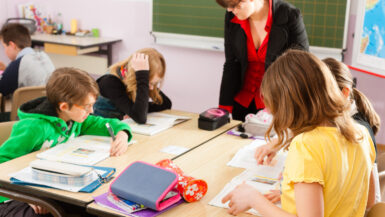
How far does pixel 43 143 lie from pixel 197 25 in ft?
8.18

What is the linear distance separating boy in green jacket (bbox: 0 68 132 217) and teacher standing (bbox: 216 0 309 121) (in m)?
0.81

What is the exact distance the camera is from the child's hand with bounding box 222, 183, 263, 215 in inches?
55.2

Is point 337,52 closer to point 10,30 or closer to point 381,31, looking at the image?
point 381,31

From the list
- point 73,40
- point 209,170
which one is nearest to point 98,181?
point 209,170

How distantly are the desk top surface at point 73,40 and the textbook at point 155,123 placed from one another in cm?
198

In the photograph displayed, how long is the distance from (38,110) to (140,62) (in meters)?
0.70

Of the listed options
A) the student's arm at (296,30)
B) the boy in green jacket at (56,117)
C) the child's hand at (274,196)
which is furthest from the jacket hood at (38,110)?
the student's arm at (296,30)

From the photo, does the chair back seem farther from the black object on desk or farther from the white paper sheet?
the white paper sheet

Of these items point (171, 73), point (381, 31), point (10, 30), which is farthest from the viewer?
point (171, 73)

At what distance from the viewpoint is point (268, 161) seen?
191cm

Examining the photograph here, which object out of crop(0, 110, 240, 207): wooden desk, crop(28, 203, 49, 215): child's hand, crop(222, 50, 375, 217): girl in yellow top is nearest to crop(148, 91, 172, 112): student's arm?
crop(0, 110, 240, 207): wooden desk

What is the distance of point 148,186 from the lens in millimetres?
1473

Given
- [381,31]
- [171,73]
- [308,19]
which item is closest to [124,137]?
[381,31]

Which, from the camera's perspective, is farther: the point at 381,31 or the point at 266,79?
the point at 381,31
